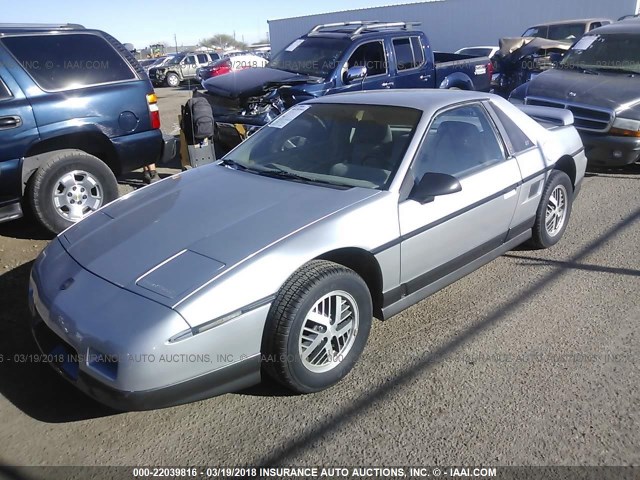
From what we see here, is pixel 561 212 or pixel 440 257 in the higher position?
pixel 440 257

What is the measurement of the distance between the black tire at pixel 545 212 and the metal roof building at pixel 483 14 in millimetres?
20984

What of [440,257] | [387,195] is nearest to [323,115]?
[387,195]

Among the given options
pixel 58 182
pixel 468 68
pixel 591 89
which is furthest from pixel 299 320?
pixel 468 68

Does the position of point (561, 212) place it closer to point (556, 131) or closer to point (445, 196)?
point (556, 131)

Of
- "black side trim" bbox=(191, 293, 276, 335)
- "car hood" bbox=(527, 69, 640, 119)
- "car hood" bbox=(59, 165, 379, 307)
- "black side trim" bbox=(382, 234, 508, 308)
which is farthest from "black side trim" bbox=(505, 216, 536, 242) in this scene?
"car hood" bbox=(527, 69, 640, 119)

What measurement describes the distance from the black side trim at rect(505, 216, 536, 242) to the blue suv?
3.80 metres

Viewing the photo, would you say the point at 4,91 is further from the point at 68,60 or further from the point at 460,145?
the point at 460,145

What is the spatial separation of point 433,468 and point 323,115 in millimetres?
2565

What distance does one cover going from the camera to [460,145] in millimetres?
3809

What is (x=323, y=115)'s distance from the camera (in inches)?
158

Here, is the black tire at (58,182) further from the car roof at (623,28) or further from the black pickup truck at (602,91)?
the car roof at (623,28)

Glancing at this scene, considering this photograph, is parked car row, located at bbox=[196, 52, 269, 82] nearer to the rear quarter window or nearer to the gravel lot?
the rear quarter window

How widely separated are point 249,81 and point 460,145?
16.6 feet

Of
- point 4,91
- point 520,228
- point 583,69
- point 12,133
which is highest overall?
point 4,91
